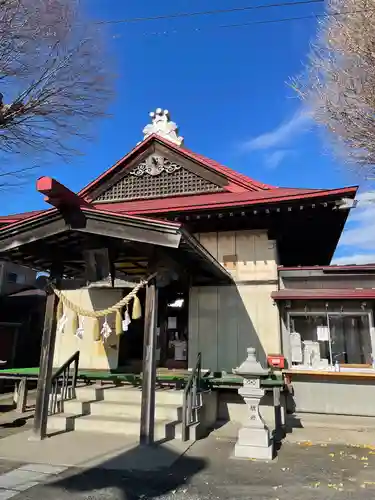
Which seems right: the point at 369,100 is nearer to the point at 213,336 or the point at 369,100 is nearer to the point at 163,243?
the point at 163,243

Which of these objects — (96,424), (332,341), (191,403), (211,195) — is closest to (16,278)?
(211,195)

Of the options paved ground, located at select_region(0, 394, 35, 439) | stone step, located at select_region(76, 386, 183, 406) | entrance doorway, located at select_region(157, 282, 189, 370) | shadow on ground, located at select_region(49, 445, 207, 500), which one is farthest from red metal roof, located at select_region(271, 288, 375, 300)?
paved ground, located at select_region(0, 394, 35, 439)

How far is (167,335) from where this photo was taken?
11.0 meters

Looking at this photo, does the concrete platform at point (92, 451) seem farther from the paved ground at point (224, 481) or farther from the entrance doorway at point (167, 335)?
the entrance doorway at point (167, 335)

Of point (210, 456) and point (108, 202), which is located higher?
point (108, 202)

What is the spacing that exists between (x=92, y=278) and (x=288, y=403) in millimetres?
5261

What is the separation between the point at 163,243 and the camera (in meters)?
5.64

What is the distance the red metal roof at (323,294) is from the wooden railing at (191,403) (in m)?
2.81

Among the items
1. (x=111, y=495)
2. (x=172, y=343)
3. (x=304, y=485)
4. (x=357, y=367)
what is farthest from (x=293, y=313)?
(x=111, y=495)

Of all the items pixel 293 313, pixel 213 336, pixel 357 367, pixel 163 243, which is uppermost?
pixel 163 243

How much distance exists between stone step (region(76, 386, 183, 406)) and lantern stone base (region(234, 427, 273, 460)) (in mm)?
1784

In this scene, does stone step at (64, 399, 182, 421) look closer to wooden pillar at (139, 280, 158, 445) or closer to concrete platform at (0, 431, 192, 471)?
concrete platform at (0, 431, 192, 471)

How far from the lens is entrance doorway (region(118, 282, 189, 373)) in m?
10.4

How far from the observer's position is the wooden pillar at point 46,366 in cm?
617
